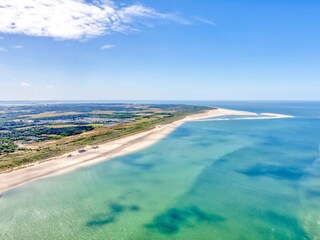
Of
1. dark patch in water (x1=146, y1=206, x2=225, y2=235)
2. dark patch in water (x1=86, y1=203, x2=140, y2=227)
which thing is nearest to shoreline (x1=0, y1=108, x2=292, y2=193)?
dark patch in water (x1=86, y1=203, x2=140, y2=227)

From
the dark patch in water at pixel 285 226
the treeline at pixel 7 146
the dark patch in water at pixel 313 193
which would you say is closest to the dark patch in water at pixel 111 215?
the dark patch in water at pixel 285 226

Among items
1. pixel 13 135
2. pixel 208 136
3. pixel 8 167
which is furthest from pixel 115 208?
pixel 13 135

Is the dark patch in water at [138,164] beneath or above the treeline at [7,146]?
above

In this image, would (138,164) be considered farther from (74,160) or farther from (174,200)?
(174,200)

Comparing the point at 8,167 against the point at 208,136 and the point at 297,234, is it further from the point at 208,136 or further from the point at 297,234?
the point at 208,136

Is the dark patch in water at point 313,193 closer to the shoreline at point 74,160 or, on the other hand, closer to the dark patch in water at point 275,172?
the dark patch in water at point 275,172

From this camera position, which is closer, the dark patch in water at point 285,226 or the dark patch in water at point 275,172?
the dark patch in water at point 285,226
